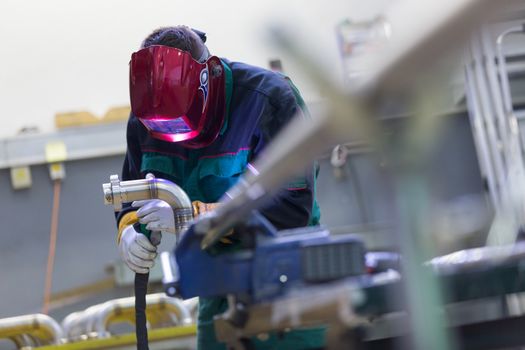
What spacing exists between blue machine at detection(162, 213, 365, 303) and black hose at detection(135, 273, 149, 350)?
1.58 feet

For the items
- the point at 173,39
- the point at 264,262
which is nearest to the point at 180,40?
the point at 173,39

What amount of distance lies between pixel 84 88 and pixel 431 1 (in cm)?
327

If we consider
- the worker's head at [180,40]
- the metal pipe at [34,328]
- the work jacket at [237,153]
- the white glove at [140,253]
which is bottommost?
the white glove at [140,253]

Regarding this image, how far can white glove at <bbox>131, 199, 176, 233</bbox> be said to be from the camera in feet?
4.42

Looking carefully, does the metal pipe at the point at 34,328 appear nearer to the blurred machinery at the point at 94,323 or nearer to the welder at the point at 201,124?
the blurred machinery at the point at 94,323

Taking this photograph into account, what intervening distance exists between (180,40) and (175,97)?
5.0 inches

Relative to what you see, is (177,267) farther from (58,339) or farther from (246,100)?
(58,339)

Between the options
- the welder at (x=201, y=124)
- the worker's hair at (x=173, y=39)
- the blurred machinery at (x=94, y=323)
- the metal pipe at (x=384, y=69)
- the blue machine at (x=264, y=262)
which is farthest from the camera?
the blurred machinery at (x=94, y=323)

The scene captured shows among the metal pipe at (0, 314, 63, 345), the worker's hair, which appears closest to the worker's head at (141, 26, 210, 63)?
the worker's hair

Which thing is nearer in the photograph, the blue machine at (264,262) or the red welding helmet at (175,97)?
the blue machine at (264,262)

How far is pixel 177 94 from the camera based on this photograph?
145 centimetres

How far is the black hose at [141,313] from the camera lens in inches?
53.2

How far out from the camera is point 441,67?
0.45m

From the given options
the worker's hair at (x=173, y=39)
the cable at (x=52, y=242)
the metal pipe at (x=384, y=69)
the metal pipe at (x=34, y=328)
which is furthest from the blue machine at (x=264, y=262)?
the cable at (x=52, y=242)
